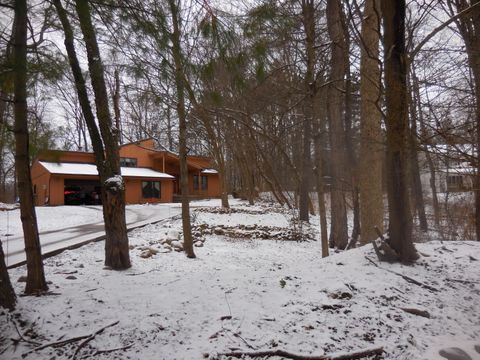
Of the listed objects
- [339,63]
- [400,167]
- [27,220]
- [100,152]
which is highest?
[339,63]

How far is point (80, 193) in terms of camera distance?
2284 cm

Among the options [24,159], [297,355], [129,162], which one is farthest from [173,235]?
[129,162]

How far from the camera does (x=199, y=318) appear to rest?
3129 millimetres

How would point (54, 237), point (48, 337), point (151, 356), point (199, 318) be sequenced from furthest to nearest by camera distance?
point (54, 237), point (199, 318), point (48, 337), point (151, 356)

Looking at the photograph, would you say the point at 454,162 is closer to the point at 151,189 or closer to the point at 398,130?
the point at 398,130

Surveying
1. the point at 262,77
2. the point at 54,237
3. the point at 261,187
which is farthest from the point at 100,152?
the point at 261,187

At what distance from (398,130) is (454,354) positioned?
102 inches

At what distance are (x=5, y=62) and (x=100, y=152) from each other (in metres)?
2.29

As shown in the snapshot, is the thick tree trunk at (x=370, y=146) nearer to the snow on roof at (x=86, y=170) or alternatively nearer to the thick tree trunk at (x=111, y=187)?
the thick tree trunk at (x=111, y=187)

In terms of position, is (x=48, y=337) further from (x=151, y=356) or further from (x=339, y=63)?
(x=339, y=63)

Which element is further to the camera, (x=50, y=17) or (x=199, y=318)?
(x=50, y=17)

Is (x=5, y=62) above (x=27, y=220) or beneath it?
above

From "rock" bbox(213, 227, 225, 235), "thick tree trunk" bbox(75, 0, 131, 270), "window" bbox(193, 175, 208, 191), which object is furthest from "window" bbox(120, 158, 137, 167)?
"thick tree trunk" bbox(75, 0, 131, 270)

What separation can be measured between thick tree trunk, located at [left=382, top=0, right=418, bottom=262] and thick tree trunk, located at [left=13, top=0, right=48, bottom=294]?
417cm
